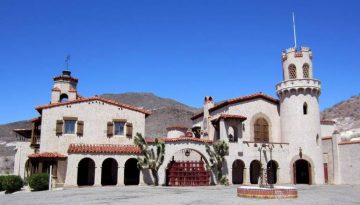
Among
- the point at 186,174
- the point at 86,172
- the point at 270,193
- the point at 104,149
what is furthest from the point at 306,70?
the point at 86,172

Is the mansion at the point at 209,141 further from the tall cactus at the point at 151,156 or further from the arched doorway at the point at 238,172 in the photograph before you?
the tall cactus at the point at 151,156

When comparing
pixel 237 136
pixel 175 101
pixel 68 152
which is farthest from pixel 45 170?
pixel 175 101

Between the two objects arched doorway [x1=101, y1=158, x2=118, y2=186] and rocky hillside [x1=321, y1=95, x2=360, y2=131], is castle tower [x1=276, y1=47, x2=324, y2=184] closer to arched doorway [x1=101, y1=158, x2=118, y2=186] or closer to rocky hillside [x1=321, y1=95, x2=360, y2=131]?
arched doorway [x1=101, y1=158, x2=118, y2=186]

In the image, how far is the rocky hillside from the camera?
206 ft

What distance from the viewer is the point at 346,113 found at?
232ft

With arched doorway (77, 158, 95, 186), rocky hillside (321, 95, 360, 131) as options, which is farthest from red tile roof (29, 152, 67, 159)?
rocky hillside (321, 95, 360, 131)

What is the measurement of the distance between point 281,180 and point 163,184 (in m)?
12.0

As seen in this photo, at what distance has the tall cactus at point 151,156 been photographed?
32188 millimetres

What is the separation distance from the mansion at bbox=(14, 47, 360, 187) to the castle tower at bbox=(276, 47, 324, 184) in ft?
0.32

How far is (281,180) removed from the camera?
35969mm

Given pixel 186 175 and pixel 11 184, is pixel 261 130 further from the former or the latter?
pixel 11 184

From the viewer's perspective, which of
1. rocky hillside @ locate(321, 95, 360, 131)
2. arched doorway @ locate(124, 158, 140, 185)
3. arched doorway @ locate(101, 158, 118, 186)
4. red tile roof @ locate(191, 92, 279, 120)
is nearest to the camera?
arched doorway @ locate(124, 158, 140, 185)

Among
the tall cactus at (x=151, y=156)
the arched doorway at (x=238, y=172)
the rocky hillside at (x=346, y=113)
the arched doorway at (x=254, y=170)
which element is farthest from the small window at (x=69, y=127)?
the rocky hillside at (x=346, y=113)

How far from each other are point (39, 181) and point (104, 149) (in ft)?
20.3
